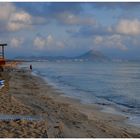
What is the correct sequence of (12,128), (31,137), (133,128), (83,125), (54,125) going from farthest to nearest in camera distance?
1. (133,128)
2. (83,125)
3. (54,125)
4. (12,128)
5. (31,137)

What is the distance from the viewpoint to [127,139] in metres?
10.6

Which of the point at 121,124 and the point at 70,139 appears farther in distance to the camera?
the point at 121,124

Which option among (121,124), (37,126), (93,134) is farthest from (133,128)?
(37,126)

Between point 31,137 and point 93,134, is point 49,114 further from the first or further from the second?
point 31,137

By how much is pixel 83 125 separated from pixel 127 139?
238cm

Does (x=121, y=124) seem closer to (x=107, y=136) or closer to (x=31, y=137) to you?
(x=107, y=136)

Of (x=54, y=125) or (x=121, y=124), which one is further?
(x=121, y=124)

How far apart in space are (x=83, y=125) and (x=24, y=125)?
2.53 metres

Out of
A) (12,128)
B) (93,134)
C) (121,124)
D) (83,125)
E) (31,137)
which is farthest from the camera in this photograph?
(121,124)

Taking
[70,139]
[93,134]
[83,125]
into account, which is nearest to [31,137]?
[70,139]

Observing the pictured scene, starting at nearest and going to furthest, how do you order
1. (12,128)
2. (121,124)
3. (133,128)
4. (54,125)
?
1. (12,128)
2. (54,125)
3. (133,128)
4. (121,124)

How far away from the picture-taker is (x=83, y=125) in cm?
1260

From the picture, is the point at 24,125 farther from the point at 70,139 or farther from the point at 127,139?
the point at 127,139

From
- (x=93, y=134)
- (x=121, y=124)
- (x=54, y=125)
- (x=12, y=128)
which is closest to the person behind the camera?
(x=12, y=128)
